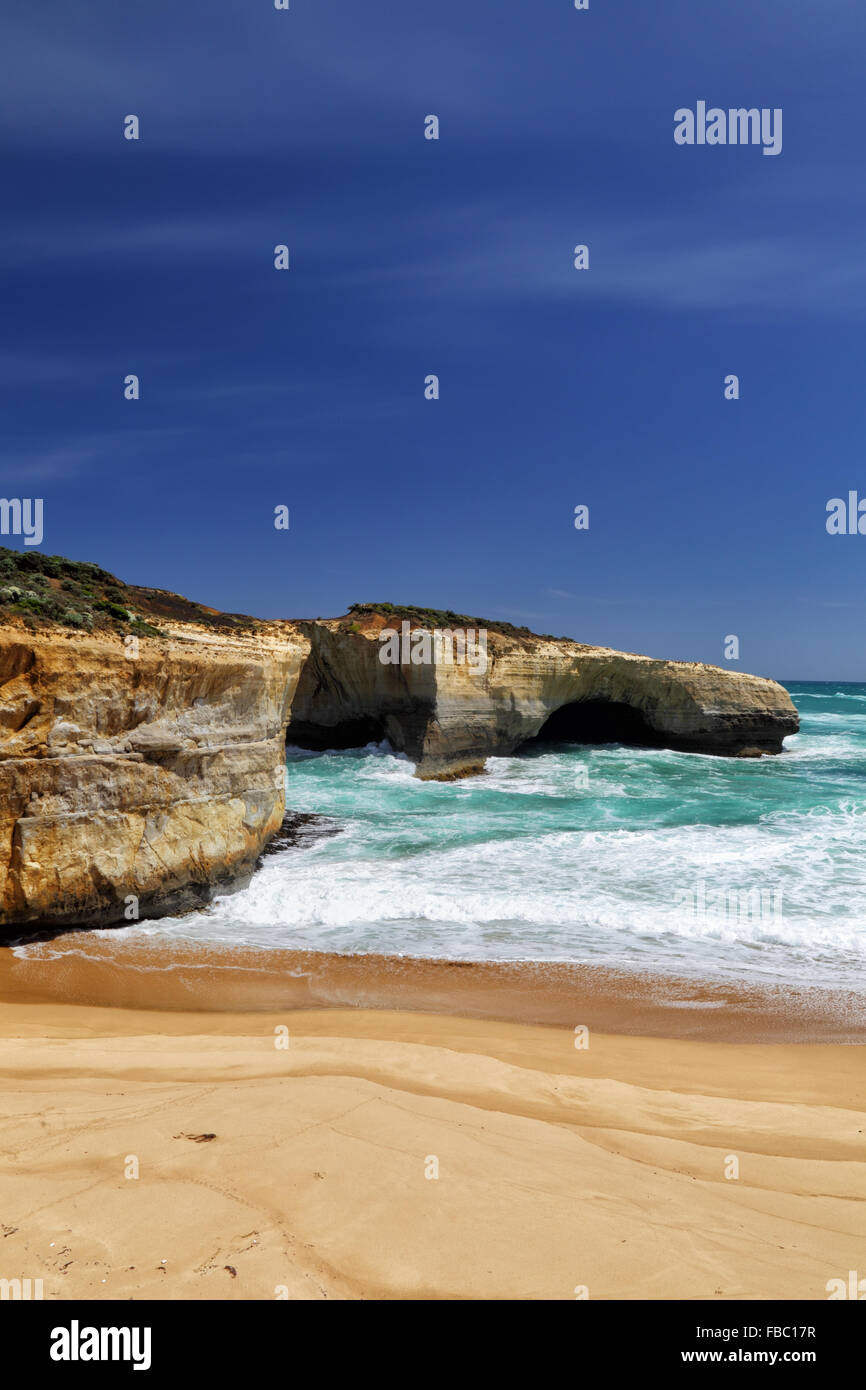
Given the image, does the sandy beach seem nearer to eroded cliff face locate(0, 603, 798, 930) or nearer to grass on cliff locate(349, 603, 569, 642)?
eroded cliff face locate(0, 603, 798, 930)

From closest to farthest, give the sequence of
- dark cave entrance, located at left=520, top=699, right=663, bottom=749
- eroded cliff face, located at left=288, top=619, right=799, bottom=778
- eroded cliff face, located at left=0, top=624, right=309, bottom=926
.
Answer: eroded cliff face, located at left=0, top=624, right=309, bottom=926 < eroded cliff face, located at left=288, top=619, right=799, bottom=778 < dark cave entrance, located at left=520, top=699, right=663, bottom=749

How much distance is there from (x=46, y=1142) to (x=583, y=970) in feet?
18.5

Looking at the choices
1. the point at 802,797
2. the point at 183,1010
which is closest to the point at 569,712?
the point at 802,797

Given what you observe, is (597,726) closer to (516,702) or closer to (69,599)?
(516,702)

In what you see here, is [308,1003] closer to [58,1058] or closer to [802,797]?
[58,1058]

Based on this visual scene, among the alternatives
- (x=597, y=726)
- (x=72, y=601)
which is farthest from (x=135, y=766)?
(x=597, y=726)

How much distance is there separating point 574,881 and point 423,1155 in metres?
7.51

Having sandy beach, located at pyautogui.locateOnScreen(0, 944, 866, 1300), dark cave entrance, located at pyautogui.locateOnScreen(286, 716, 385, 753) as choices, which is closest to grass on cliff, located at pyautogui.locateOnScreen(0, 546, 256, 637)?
sandy beach, located at pyautogui.locateOnScreen(0, 944, 866, 1300)

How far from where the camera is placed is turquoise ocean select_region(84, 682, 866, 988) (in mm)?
8852

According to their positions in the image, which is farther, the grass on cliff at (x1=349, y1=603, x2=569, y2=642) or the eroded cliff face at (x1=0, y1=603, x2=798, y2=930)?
the grass on cliff at (x1=349, y1=603, x2=569, y2=642)

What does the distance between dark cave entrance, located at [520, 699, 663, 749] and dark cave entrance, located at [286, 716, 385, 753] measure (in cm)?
634

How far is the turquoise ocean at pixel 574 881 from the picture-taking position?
348 inches

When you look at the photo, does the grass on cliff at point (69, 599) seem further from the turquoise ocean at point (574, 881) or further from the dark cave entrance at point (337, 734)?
the dark cave entrance at point (337, 734)
